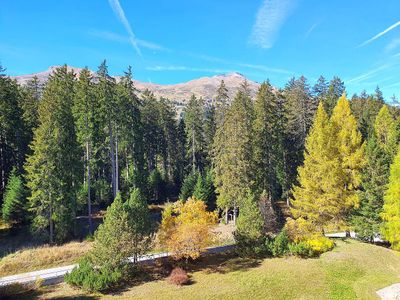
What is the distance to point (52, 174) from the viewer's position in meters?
33.1

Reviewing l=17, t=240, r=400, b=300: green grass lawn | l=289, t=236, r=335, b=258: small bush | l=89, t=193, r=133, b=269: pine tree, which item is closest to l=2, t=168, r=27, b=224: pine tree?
l=17, t=240, r=400, b=300: green grass lawn

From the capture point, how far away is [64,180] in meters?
34.3

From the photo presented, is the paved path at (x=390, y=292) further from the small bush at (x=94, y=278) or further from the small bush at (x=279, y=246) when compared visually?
the small bush at (x=94, y=278)

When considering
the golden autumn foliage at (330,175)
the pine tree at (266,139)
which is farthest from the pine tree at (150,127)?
the golden autumn foliage at (330,175)

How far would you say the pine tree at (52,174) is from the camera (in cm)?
3262

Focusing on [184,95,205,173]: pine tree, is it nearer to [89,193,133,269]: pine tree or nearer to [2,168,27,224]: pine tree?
[2,168,27,224]: pine tree

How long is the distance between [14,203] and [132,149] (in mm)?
18937

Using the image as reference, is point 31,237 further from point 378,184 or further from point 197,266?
point 378,184

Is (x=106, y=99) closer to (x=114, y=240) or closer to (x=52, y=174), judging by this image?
(x=52, y=174)

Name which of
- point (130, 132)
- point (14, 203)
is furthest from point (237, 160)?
point (14, 203)

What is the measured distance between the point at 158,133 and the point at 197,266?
130 feet

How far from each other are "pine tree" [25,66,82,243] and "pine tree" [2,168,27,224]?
41.5 inches

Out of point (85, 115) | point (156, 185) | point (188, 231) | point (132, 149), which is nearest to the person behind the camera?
point (188, 231)

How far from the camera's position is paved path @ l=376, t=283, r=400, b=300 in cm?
1987
